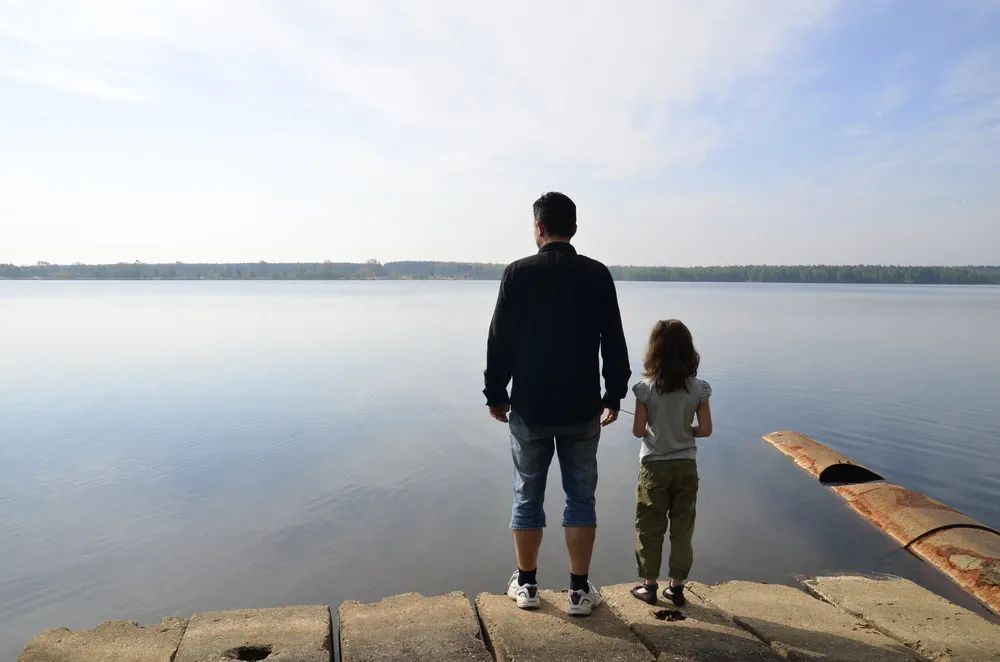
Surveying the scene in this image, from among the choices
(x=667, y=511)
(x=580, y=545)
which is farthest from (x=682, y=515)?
(x=580, y=545)

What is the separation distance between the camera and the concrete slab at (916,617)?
15.0ft

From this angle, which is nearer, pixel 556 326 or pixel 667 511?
pixel 556 326

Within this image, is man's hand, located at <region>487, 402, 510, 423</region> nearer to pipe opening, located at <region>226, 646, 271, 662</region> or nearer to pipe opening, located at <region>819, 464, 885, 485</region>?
pipe opening, located at <region>226, 646, 271, 662</region>

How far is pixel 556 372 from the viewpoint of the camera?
13.8ft

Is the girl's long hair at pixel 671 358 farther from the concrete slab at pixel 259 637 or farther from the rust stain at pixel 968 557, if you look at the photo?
the rust stain at pixel 968 557

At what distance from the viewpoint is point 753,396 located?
17656mm

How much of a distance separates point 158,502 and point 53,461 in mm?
3412

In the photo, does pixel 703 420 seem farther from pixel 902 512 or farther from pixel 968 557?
pixel 902 512

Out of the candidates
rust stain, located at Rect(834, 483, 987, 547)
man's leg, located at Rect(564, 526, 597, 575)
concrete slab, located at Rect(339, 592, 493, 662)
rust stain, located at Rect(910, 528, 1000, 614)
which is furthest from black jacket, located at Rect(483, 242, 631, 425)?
rust stain, located at Rect(834, 483, 987, 547)

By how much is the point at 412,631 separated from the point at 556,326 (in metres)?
2.14

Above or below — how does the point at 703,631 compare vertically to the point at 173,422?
above

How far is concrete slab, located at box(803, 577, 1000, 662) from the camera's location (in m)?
4.57

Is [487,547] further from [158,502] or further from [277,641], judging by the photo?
[158,502]

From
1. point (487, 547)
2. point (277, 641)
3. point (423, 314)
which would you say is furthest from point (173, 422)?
point (423, 314)
